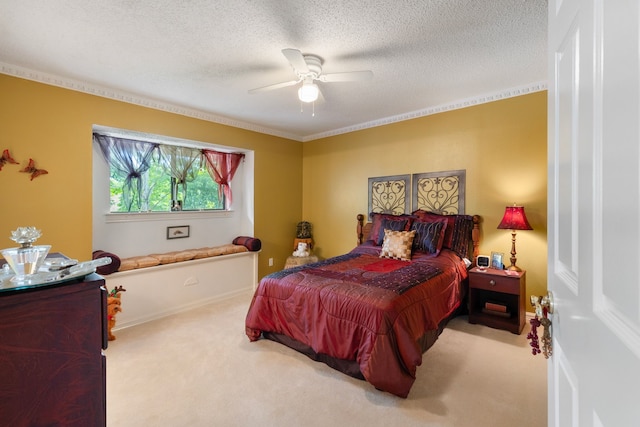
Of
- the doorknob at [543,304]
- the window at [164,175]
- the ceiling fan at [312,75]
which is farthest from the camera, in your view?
the window at [164,175]

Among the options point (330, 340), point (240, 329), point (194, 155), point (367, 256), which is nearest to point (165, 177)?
point (194, 155)

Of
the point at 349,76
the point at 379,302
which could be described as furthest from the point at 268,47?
the point at 379,302

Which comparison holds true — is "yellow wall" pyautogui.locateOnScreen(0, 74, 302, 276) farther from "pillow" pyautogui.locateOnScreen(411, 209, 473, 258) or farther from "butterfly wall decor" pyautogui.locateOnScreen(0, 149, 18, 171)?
"pillow" pyautogui.locateOnScreen(411, 209, 473, 258)

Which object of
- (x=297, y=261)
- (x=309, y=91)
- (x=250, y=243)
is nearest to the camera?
(x=309, y=91)

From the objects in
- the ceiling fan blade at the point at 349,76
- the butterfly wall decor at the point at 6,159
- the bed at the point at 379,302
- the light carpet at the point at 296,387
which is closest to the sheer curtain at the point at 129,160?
the butterfly wall decor at the point at 6,159

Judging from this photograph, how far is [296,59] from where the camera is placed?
6.85 ft

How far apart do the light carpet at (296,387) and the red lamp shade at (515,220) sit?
1075 mm

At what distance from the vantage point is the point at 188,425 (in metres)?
1.75

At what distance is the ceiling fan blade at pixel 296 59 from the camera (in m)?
1.98

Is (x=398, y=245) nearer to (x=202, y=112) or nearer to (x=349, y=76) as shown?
(x=349, y=76)

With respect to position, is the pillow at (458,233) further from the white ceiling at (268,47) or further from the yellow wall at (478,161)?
the white ceiling at (268,47)

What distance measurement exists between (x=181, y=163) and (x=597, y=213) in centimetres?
437

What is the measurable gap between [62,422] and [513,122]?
13.4 feet

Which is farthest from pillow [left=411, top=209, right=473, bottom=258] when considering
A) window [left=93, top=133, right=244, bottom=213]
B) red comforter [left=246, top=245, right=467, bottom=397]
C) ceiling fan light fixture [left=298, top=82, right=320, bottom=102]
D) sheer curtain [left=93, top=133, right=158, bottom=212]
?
sheer curtain [left=93, top=133, right=158, bottom=212]
